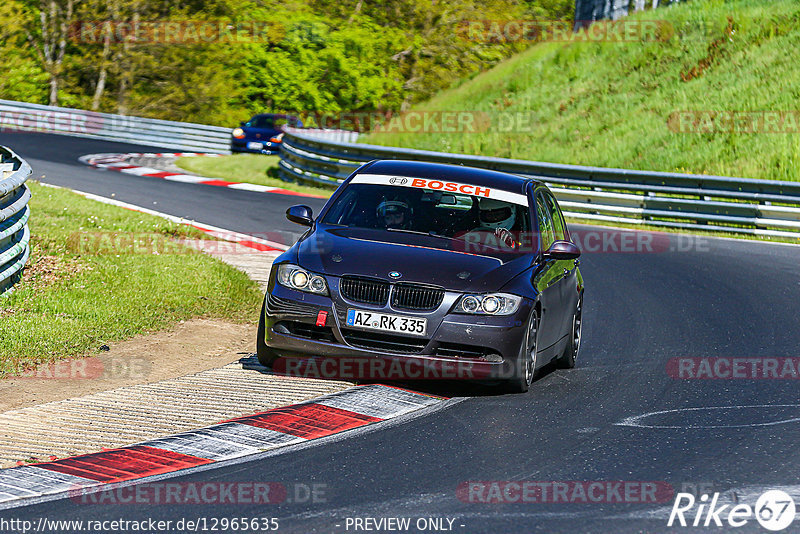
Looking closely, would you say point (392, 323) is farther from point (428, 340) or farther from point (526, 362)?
point (526, 362)

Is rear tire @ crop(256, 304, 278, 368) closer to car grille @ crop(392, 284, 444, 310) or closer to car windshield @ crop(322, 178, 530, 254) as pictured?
car grille @ crop(392, 284, 444, 310)

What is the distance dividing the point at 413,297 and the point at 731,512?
9.83 feet

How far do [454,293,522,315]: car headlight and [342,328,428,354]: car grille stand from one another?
0.37 meters

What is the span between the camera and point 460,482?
571 cm

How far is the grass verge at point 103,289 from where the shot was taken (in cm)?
895

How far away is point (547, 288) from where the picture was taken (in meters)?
8.47

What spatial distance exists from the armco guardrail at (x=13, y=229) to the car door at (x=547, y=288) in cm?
467

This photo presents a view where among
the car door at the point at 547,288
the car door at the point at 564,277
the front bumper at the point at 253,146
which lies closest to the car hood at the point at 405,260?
the car door at the point at 547,288

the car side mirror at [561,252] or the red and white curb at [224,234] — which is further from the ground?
the car side mirror at [561,252]

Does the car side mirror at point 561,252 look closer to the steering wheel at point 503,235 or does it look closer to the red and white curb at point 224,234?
the steering wheel at point 503,235

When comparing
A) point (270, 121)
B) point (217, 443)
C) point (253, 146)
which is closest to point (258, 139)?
point (253, 146)

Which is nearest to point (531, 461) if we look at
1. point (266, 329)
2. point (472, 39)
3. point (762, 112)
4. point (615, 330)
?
point (266, 329)

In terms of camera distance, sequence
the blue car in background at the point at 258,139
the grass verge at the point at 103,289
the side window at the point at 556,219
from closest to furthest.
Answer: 1. the grass verge at the point at 103,289
2. the side window at the point at 556,219
3. the blue car in background at the point at 258,139

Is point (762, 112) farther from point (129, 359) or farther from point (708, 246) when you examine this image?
point (129, 359)
